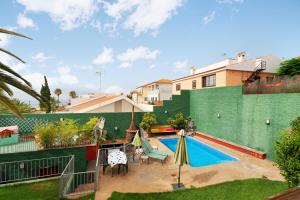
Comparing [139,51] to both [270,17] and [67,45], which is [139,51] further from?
[270,17]

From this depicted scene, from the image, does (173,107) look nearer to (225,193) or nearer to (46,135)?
(225,193)

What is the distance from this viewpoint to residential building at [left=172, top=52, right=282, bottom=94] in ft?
70.6

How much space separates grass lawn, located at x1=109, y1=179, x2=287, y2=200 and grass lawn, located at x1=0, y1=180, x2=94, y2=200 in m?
2.10

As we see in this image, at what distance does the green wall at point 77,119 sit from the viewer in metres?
14.2

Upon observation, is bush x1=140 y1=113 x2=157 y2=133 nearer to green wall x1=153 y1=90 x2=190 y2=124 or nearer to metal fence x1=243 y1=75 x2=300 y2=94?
green wall x1=153 y1=90 x2=190 y2=124

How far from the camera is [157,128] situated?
1889cm

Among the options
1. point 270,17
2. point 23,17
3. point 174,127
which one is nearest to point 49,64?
point 23,17

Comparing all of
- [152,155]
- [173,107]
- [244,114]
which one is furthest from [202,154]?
[173,107]

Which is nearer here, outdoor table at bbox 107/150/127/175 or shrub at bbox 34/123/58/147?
outdoor table at bbox 107/150/127/175

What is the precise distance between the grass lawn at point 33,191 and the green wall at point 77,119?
244 inches

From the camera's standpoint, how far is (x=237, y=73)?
72.8ft

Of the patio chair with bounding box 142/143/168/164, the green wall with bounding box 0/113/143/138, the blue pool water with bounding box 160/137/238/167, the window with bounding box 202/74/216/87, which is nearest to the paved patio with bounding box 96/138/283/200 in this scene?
the patio chair with bounding box 142/143/168/164

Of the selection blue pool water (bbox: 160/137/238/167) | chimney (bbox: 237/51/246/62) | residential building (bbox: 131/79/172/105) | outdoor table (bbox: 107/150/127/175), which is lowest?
blue pool water (bbox: 160/137/238/167)

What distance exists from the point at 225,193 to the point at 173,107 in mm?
13211
